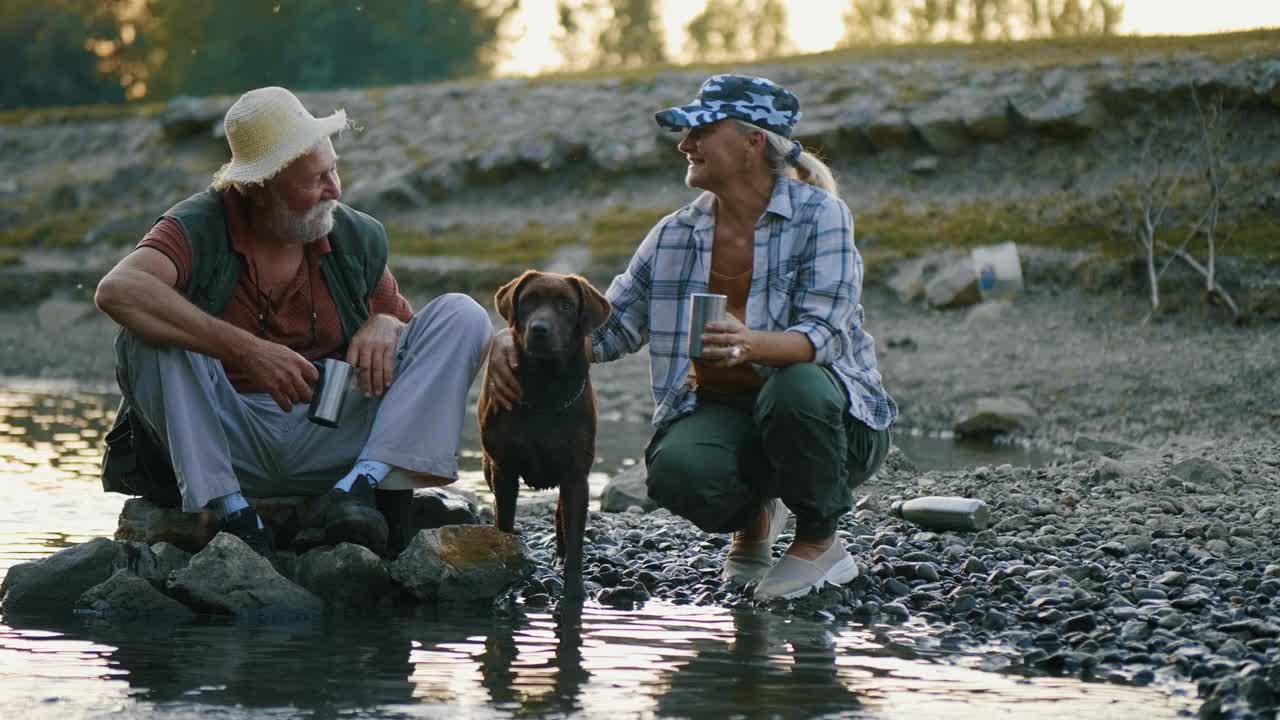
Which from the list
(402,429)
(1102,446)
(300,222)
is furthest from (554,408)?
(1102,446)

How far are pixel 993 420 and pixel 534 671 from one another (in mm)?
10413

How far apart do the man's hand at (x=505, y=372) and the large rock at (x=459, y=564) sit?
0.56 metres

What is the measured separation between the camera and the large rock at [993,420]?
1482 cm

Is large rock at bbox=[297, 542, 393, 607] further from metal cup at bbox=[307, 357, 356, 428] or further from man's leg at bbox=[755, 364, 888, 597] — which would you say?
man's leg at bbox=[755, 364, 888, 597]

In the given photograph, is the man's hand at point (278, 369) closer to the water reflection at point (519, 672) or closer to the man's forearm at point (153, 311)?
the man's forearm at point (153, 311)

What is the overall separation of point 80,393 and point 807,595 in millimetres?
16015

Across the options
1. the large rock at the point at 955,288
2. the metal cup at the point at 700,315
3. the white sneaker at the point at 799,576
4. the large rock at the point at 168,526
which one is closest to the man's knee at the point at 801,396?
the metal cup at the point at 700,315

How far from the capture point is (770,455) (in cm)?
603

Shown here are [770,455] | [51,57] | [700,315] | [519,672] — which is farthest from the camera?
[51,57]

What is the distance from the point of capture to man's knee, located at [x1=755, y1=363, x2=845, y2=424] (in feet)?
19.2

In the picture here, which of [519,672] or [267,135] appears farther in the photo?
[267,135]

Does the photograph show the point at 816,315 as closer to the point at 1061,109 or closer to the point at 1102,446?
the point at 1102,446

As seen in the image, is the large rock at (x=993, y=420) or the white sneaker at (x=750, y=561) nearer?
the white sneaker at (x=750, y=561)

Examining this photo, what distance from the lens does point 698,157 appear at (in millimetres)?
6125
